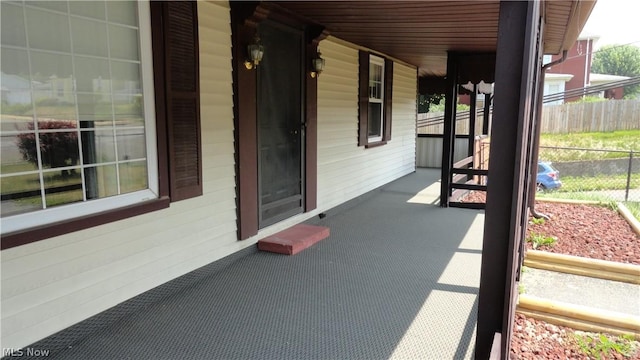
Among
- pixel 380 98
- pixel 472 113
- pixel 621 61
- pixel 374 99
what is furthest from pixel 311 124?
pixel 621 61

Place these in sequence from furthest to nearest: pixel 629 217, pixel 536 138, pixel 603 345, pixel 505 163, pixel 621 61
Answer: pixel 621 61
pixel 629 217
pixel 536 138
pixel 603 345
pixel 505 163

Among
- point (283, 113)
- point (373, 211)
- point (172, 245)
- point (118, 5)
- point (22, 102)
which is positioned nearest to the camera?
point (22, 102)

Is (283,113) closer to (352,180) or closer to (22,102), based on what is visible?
(352,180)

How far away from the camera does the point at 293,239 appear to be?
4129mm

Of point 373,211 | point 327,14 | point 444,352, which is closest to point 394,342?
point 444,352

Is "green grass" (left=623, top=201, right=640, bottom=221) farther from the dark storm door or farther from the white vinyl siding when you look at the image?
the dark storm door

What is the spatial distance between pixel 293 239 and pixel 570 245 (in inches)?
129

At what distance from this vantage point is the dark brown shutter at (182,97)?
2881 mm

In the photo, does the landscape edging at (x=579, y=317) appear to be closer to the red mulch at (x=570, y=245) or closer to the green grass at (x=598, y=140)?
the red mulch at (x=570, y=245)

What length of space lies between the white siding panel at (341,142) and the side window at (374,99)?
14 cm

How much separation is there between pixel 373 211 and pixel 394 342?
11.4 ft

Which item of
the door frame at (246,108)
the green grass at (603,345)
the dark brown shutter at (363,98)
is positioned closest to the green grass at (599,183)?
the dark brown shutter at (363,98)

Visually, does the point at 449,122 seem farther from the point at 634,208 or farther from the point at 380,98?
Result: the point at 634,208

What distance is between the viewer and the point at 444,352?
2365 millimetres
